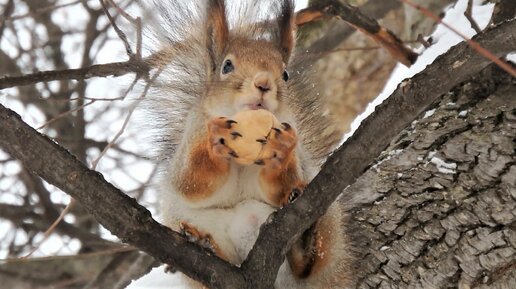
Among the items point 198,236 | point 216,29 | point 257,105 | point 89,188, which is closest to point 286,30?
point 216,29

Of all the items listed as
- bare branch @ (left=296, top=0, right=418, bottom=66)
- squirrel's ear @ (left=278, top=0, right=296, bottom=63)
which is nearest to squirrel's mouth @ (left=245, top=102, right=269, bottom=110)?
squirrel's ear @ (left=278, top=0, right=296, bottom=63)

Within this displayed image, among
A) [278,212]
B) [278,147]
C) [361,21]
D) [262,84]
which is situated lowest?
[278,212]

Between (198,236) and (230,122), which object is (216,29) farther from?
(198,236)

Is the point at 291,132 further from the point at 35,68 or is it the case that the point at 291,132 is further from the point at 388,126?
the point at 35,68

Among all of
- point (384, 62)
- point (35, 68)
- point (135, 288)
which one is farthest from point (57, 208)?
point (384, 62)

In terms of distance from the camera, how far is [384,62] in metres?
3.24

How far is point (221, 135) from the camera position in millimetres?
1217

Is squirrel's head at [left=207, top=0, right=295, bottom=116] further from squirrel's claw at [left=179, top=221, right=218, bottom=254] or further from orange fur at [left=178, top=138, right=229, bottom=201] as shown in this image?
squirrel's claw at [left=179, top=221, right=218, bottom=254]

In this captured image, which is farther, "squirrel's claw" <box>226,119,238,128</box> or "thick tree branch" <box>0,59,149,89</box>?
"thick tree branch" <box>0,59,149,89</box>

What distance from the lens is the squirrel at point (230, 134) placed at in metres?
1.28

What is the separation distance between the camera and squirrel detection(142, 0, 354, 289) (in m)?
1.28

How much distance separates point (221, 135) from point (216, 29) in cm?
29

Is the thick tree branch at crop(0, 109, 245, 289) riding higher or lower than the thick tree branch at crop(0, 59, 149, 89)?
lower

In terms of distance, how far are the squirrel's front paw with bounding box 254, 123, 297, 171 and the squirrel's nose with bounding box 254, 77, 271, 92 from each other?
81mm
